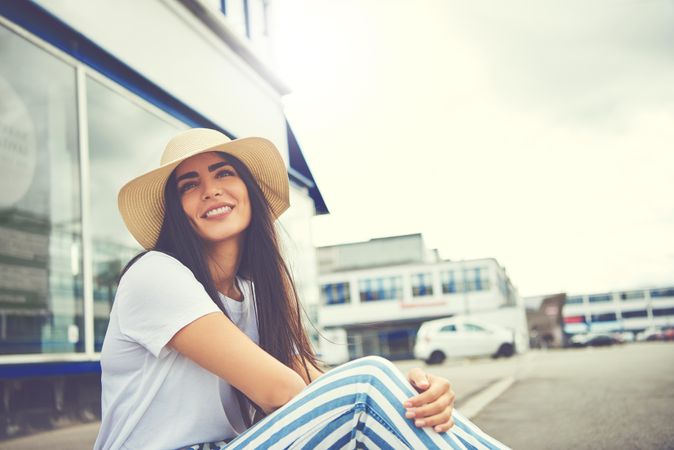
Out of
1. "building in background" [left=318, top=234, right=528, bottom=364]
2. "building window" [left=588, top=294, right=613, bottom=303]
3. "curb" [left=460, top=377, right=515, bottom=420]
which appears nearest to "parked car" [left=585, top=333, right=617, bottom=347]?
"building in background" [left=318, top=234, right=528, bottom=364]

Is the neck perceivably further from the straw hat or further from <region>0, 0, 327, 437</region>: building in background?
<region>0, 0, 327, 437</region>: building in background

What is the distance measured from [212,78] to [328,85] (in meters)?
1.46

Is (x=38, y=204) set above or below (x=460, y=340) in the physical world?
above

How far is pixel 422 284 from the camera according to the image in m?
48.2

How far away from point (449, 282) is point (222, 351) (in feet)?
153

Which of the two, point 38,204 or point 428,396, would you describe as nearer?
point 428,396

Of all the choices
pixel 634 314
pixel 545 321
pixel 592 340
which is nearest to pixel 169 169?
pixel 592 340

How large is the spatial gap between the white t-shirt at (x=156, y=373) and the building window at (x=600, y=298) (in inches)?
3985

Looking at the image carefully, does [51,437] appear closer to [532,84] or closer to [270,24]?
[270,24]

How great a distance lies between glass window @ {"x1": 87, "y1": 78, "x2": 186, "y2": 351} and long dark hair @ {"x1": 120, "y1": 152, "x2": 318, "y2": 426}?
2.42m

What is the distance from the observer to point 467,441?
1640 millimetres

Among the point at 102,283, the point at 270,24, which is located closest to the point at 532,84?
the point at 270,24

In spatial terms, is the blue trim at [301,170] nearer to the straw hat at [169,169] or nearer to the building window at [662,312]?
the straw hat at [169,169]

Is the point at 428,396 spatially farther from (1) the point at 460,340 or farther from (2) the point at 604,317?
(2) the point at 604,317
